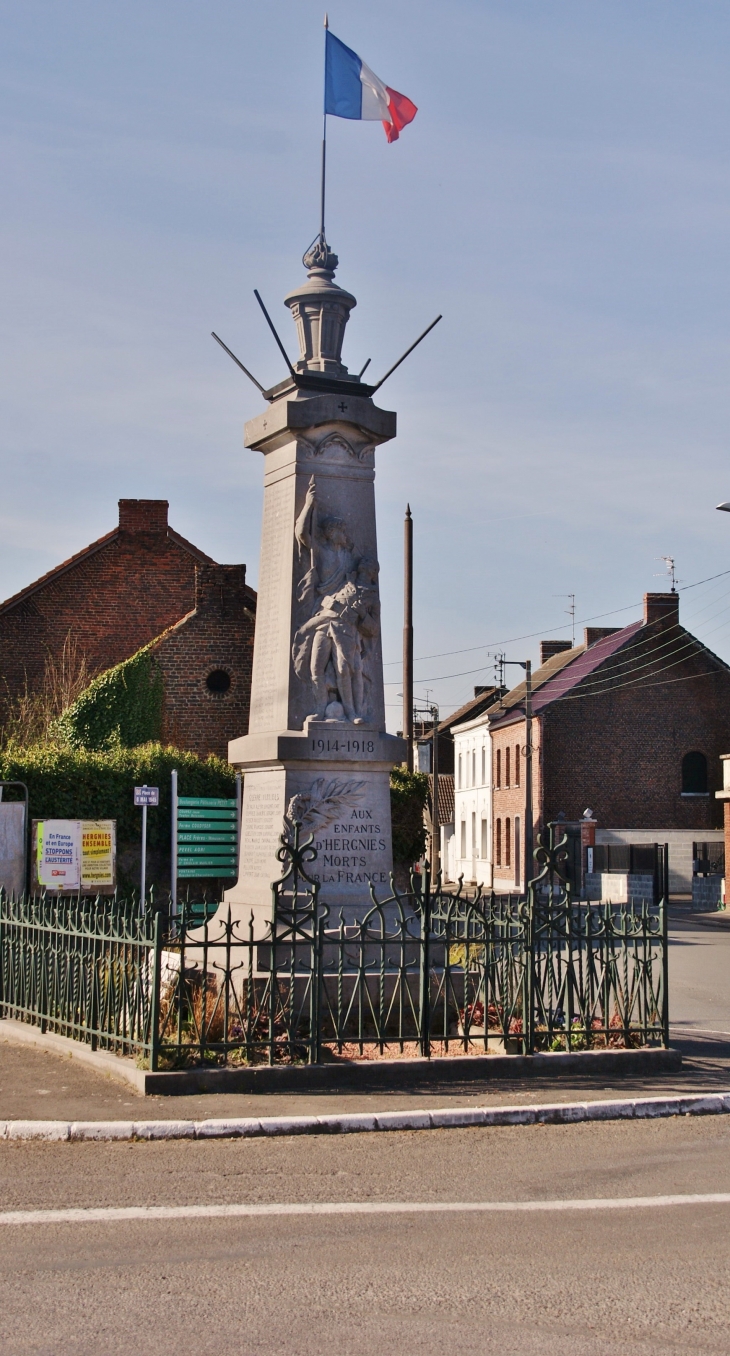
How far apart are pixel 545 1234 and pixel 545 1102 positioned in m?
2.71

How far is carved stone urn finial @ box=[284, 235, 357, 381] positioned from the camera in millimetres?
12430

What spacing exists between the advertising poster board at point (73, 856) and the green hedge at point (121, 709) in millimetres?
7362

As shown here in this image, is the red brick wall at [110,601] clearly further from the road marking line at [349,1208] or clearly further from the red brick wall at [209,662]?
the road marking line at [349,1208]

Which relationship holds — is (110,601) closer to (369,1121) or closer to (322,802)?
(322,802)

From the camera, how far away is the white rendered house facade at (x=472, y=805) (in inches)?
2366

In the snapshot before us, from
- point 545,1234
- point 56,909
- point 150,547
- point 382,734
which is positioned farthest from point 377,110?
point 150,547

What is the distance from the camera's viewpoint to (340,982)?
9422 millimetres

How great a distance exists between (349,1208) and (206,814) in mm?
18771

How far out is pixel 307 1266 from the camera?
223 inches

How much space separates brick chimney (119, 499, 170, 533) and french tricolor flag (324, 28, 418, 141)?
2110cm

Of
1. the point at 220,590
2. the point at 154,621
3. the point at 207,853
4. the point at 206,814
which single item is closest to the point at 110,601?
the point at 154,621

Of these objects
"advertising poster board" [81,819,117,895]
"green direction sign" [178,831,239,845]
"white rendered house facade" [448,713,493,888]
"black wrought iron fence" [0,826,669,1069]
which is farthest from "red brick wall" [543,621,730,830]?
"black wrought iron fence" [0,826,669,1069]

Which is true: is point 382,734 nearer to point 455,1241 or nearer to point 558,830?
point 455,1241

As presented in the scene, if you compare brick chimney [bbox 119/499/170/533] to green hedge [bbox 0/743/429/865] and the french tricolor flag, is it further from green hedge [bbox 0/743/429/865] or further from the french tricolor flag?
the french tricolor flag
